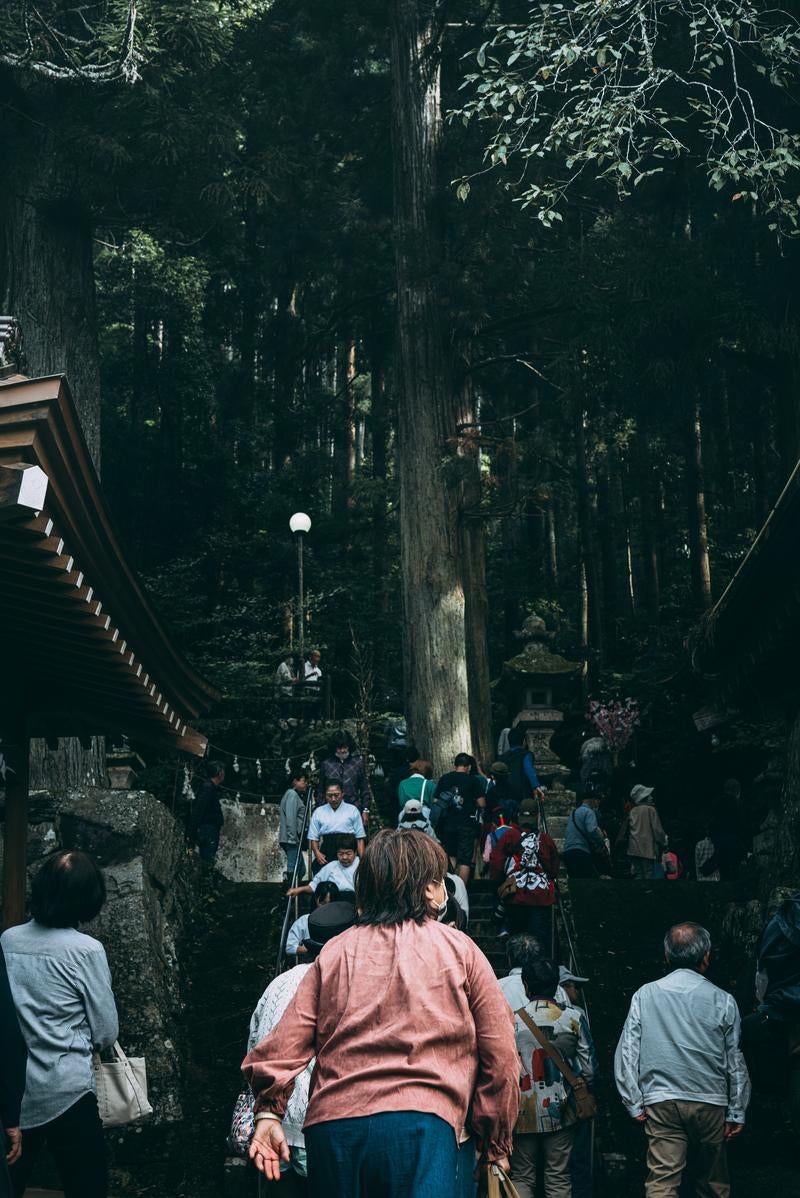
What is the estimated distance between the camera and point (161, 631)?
629 centimetres

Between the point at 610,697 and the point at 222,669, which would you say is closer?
the point at 222,669

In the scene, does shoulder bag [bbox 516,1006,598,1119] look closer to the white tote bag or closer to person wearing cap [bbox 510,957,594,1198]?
person wearing cap [bbox 510,957,594,1198]

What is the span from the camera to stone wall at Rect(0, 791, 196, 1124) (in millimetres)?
8258

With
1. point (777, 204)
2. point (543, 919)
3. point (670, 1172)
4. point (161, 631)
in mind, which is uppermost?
point (777, 204)

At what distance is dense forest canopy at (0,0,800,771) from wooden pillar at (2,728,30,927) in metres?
5.44

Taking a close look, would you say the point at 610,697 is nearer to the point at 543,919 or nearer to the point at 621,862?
the point at 621,862

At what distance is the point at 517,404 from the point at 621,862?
48.7 ft

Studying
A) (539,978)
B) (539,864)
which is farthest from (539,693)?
(539,978)

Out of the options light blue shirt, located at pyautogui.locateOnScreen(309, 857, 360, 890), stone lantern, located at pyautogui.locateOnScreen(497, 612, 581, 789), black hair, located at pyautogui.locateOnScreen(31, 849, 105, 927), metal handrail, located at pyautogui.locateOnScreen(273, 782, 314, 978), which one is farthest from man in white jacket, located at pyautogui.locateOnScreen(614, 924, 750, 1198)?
stone lantern, located at pyautogui.locateOnScreen(497, 612, 581, 789)

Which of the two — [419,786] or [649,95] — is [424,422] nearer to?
[649,95]

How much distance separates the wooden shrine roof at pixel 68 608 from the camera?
4027 mm

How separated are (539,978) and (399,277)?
489 inches

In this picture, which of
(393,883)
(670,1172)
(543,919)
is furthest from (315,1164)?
(543,919)

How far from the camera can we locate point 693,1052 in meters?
5.32
